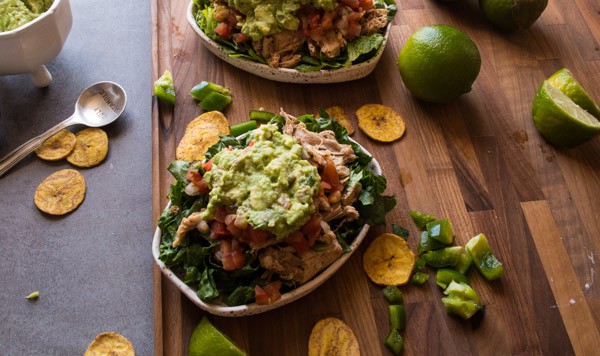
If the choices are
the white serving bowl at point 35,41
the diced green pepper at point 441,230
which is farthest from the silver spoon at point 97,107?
the diced green pepper at point 441,230

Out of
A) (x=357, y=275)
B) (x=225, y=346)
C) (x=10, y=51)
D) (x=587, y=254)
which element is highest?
(x=10, y=51)

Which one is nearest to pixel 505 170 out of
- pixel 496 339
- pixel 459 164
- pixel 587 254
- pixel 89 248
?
pixel 459 164

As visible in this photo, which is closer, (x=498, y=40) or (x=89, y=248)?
(x=89, y=248)

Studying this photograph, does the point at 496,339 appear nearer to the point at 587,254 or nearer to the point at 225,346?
the point at 587,254

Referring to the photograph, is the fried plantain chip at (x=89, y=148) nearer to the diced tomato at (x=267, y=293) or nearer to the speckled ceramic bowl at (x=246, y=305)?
the speckled ceramic bowl at (x=246, y=305)

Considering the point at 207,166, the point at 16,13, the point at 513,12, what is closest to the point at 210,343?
the point at 207,166

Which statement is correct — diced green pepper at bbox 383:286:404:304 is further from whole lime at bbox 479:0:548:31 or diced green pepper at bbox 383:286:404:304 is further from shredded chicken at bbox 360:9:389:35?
whole lime at bbox 479:0:548:31

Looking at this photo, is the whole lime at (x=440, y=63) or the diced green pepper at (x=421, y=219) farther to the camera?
the whole lime at (x=440, y=63)

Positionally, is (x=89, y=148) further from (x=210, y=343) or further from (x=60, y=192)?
(x=210, y=343)

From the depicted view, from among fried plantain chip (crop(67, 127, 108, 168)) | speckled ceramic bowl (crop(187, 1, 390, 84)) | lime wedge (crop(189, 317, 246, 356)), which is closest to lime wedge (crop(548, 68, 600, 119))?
speckled ceramic bowl (crop(187, 1, 390, 84))
